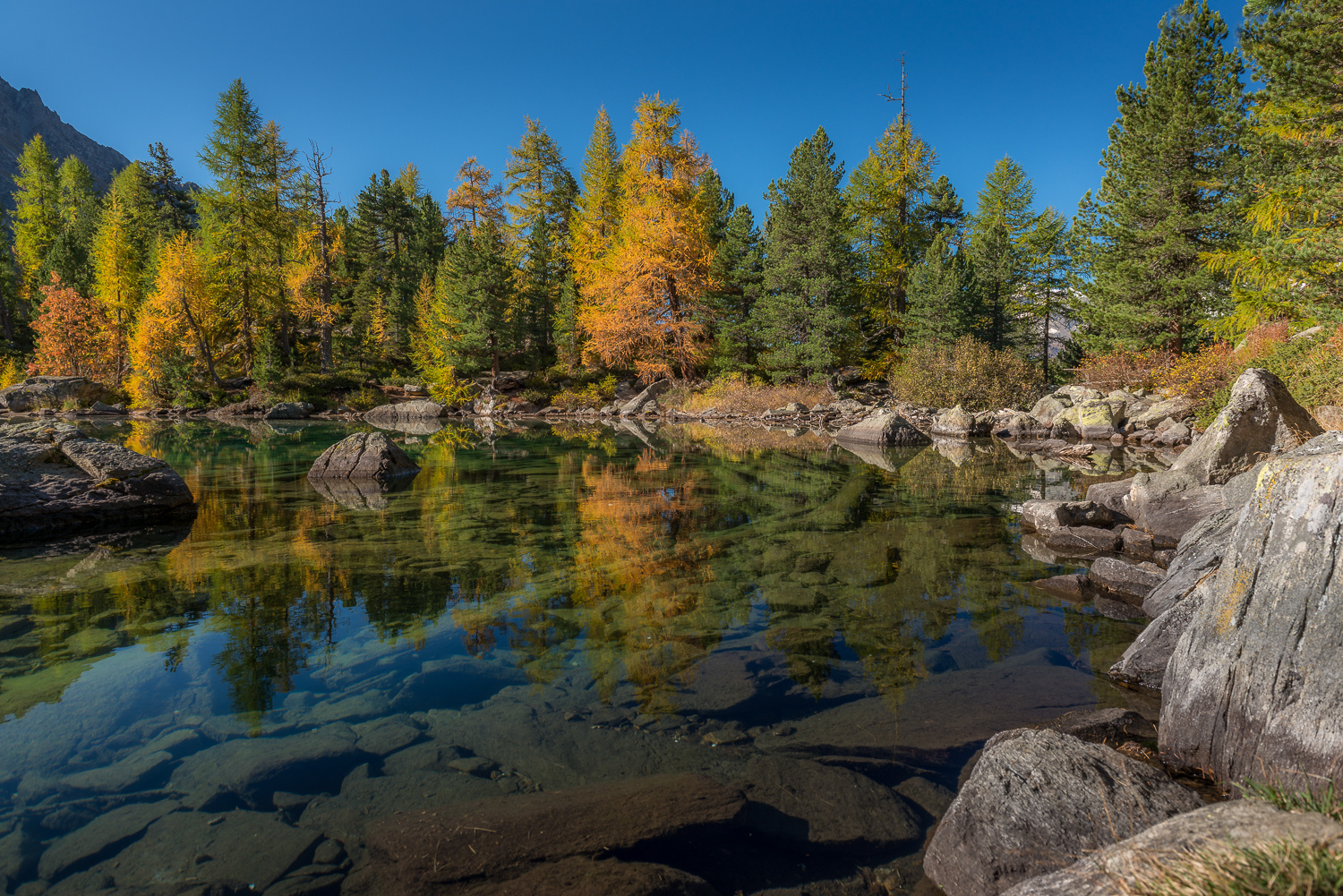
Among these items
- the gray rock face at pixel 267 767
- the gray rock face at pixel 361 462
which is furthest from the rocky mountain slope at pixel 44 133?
the gray rock face at pixel 267 767

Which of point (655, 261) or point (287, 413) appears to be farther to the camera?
point (287, 413)

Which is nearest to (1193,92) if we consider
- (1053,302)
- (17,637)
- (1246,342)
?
(1246,342)

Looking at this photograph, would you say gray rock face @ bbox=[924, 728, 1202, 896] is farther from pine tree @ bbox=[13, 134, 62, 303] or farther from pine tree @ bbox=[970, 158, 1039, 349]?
pine tree @ bbox=[13, 134, 62, 303]

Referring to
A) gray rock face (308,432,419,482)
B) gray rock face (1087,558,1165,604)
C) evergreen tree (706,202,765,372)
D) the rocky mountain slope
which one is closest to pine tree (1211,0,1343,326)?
gray rock face (1087,558,1165,604)

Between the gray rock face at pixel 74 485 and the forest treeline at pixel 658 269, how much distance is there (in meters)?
25.0

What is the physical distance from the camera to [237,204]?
35.3 meters

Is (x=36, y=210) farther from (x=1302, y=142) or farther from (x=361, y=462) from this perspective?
(x=1302, y=142)

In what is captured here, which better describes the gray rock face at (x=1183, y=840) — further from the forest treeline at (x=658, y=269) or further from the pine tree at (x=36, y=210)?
the pine tree at (x=36, y=210)

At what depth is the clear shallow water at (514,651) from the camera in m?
3.47

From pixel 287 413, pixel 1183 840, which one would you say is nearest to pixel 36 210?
pixel 287 413

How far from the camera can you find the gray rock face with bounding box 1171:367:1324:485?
859 centimetres

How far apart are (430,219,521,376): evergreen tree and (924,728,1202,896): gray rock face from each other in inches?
1424

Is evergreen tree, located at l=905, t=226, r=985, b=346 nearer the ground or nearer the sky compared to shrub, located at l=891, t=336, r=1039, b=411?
nearer the sky

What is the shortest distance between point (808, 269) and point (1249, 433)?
81.3ft
